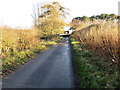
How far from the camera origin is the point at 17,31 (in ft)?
42.2

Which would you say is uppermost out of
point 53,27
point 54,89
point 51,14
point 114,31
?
point 51,14

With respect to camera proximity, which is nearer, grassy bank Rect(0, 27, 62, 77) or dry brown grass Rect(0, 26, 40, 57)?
grassy bank Rect(0, 27, 62, 77)

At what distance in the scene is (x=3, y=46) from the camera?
1023 cm

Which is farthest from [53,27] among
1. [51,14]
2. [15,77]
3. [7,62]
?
[15,77]

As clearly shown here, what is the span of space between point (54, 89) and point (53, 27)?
1963cm

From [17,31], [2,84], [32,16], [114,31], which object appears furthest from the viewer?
[32,16]

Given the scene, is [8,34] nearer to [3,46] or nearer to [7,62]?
[3,46]

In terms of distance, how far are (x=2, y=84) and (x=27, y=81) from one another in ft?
2.94

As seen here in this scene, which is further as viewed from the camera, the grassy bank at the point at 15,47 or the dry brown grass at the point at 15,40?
the dry brown grass at the point at 15,40

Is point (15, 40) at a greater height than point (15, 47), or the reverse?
point (15, 40)

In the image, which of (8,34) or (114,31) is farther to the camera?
(8,34)

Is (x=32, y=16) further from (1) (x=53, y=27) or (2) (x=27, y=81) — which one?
(2) (x=27, y=81)

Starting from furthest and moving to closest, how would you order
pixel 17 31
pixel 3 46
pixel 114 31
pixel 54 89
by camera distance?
1. pixel 17 31
2. pixel 3 46
3. pixel 114 31
4. pixel 54 89

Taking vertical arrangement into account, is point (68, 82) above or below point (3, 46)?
below
